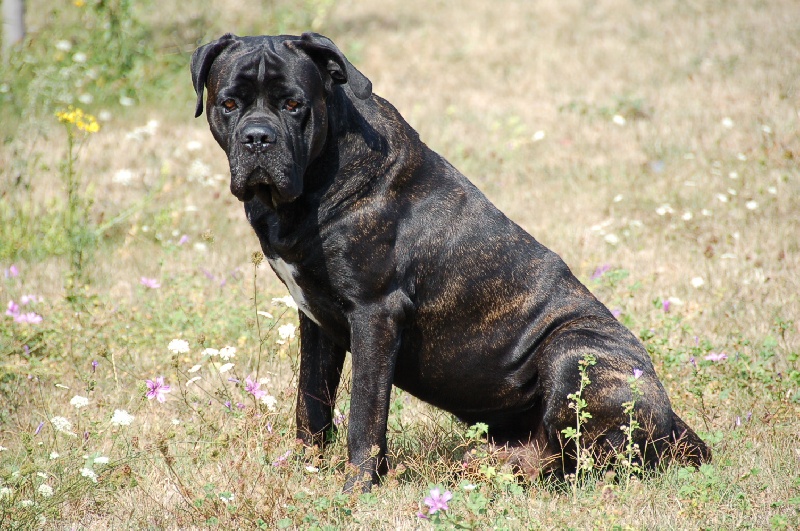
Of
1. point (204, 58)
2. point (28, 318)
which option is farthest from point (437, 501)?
point (28, 318)

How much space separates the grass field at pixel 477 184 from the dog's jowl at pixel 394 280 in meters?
0.26

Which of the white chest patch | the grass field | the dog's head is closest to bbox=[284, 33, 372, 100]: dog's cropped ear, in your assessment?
the dog's head

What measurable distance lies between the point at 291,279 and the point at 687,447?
204 centimetres

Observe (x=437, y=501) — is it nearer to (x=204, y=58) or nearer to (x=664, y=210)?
(x=204, y=58)

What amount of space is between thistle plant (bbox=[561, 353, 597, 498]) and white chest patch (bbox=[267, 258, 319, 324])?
1.24 meters

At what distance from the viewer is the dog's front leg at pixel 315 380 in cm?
432

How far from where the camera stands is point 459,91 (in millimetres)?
11641

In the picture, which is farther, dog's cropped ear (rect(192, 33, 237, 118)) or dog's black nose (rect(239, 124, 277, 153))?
dog's cropped ear (rect(192, 33, 237, 118))

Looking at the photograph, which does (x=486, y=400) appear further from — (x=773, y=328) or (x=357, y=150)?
(x=773, y=328)

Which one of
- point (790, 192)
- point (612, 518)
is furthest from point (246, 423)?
point (790, 192)

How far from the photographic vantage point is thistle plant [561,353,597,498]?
3633mm

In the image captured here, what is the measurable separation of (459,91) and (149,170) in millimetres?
4497

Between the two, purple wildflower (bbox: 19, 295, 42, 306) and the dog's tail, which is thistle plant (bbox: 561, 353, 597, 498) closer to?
the dog's tail

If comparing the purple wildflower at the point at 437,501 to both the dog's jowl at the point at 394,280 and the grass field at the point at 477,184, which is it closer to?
the grass field at the point at 477,184
